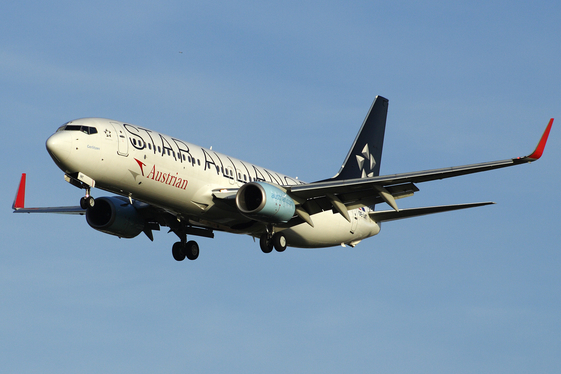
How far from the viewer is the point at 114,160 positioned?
31.5 meters

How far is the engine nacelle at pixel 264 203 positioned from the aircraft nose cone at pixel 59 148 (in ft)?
25.4

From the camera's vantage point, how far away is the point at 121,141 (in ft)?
105

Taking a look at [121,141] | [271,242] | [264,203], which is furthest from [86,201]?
[271,242]

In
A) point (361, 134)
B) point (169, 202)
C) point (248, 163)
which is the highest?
point (361, 134)

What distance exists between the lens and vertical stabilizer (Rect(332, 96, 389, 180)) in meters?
45.6

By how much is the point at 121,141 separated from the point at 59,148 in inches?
105

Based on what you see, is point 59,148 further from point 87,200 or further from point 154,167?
point 154,167

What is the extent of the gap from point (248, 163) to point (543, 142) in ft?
50.5

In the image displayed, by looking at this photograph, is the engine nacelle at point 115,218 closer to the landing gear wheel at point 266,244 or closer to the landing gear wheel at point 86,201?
the landing gear wheel at point 86,201

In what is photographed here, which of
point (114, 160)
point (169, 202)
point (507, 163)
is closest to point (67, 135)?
point (114, 160)

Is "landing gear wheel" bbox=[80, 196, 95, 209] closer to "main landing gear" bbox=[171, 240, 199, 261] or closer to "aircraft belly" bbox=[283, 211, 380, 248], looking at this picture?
"main landing gear" bbox=[171, 240, 199, 261]

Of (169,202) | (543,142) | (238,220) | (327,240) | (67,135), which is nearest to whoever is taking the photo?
(543,142)

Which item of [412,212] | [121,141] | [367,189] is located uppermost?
[121,141]

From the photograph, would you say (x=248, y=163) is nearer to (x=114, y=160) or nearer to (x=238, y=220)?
(x=238, y=220)
